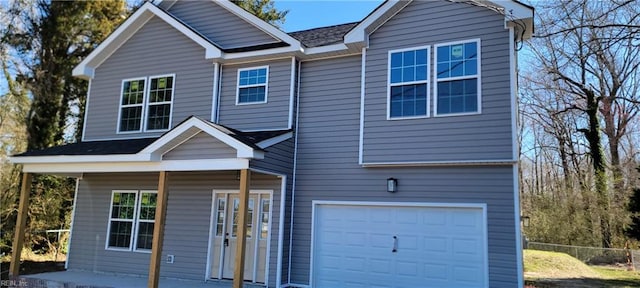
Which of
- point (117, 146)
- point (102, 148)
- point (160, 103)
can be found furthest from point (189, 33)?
point (102, 148)

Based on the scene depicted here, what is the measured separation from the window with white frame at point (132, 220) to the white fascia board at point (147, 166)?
4.75ft

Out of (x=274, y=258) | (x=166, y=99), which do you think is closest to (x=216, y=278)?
(x=274, y=258)

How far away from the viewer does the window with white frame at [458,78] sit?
8125mm

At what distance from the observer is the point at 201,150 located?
26.8ft

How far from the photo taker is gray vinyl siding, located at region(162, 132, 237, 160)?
7949 mm

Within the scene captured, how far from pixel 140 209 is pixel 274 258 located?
12.8ft

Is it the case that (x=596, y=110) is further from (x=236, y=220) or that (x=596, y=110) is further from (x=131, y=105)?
(x=131, y=105)

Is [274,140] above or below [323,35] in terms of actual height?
below

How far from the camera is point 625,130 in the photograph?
68.0 ft

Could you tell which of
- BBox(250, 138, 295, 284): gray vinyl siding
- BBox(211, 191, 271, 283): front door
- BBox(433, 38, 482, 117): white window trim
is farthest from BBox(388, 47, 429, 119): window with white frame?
BBox(211, 191, 271, 283): front door

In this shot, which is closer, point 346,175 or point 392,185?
point 392,185

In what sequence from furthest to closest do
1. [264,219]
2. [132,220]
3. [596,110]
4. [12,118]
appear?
[596,110], [12,118], [132,220], [264,219]

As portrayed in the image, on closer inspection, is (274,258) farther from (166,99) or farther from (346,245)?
(166,99)

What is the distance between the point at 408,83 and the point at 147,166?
5.55 m
